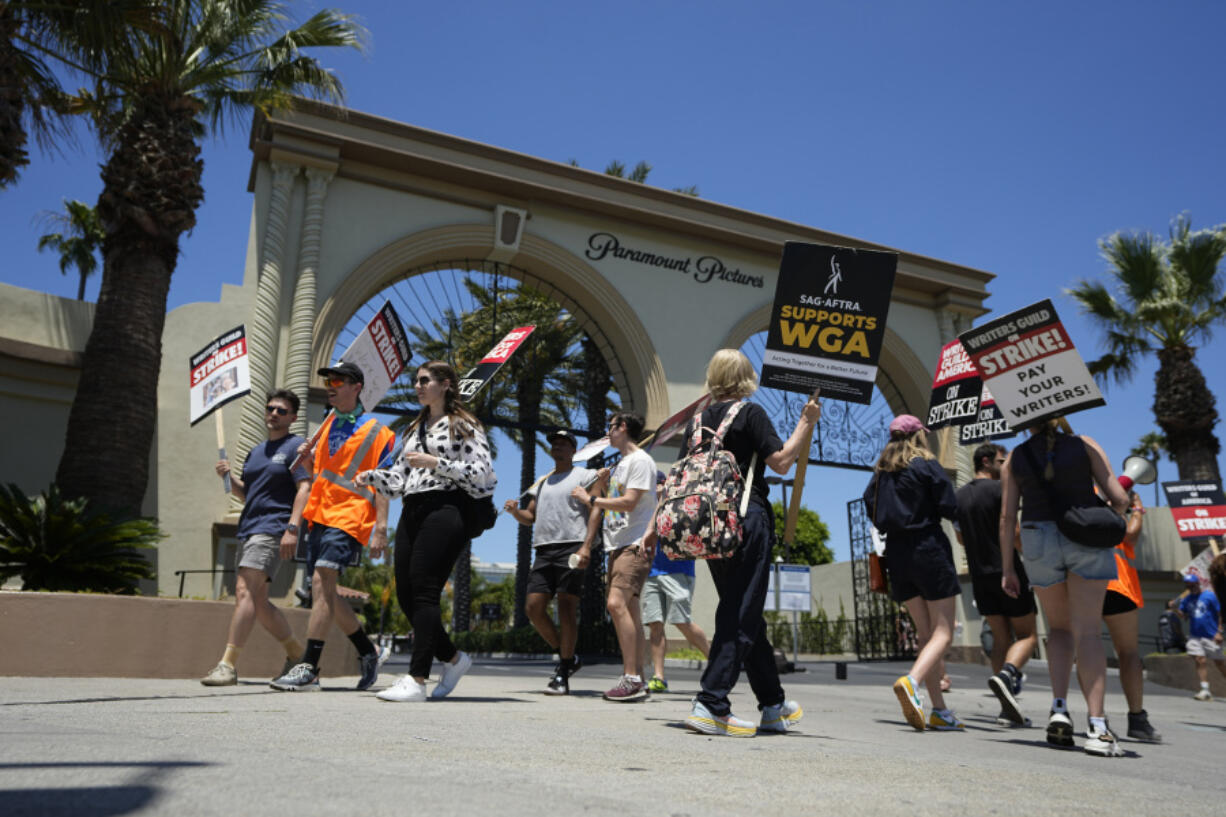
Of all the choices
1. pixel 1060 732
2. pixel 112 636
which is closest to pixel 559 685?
pixel 112 636

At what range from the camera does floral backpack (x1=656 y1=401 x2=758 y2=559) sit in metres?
3.95

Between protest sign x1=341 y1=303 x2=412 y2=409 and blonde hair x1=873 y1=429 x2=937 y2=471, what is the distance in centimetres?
388

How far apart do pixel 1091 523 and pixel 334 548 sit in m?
3.87

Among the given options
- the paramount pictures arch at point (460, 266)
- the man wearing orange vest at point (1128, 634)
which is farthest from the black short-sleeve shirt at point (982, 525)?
the paramount pictures arch at point (460, 266)

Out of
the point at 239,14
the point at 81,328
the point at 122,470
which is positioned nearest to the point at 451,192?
the point at 239,14

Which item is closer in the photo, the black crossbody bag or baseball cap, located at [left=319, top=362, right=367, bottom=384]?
the black crossbody bag

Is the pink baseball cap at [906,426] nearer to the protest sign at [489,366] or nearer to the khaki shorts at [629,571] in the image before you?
the khaki shorts at [629,571]

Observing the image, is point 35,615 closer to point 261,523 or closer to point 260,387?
point 261,523

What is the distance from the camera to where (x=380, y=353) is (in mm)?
7777

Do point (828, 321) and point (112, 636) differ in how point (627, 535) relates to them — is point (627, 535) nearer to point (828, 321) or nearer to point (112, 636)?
point (828, 321)

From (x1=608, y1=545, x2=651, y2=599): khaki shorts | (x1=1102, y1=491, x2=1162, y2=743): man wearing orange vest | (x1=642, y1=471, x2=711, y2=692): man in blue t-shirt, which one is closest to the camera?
(x1=1102, y1=491, x2=1162, y2=743): man wearing orange vest

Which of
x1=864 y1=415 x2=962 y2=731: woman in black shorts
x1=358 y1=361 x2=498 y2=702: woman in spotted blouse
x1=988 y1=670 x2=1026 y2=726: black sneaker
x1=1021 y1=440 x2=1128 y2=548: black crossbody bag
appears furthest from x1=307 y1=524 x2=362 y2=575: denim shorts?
x1=1021 y1=440 x2=1128 y2=548: black crossbody bag

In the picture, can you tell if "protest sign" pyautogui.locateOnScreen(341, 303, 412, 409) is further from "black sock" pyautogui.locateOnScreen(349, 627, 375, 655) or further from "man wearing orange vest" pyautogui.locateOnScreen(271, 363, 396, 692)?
"black sock" pyautogui.locateOnScreen(349, 627, 375, 655)

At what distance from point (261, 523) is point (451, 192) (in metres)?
11.8
